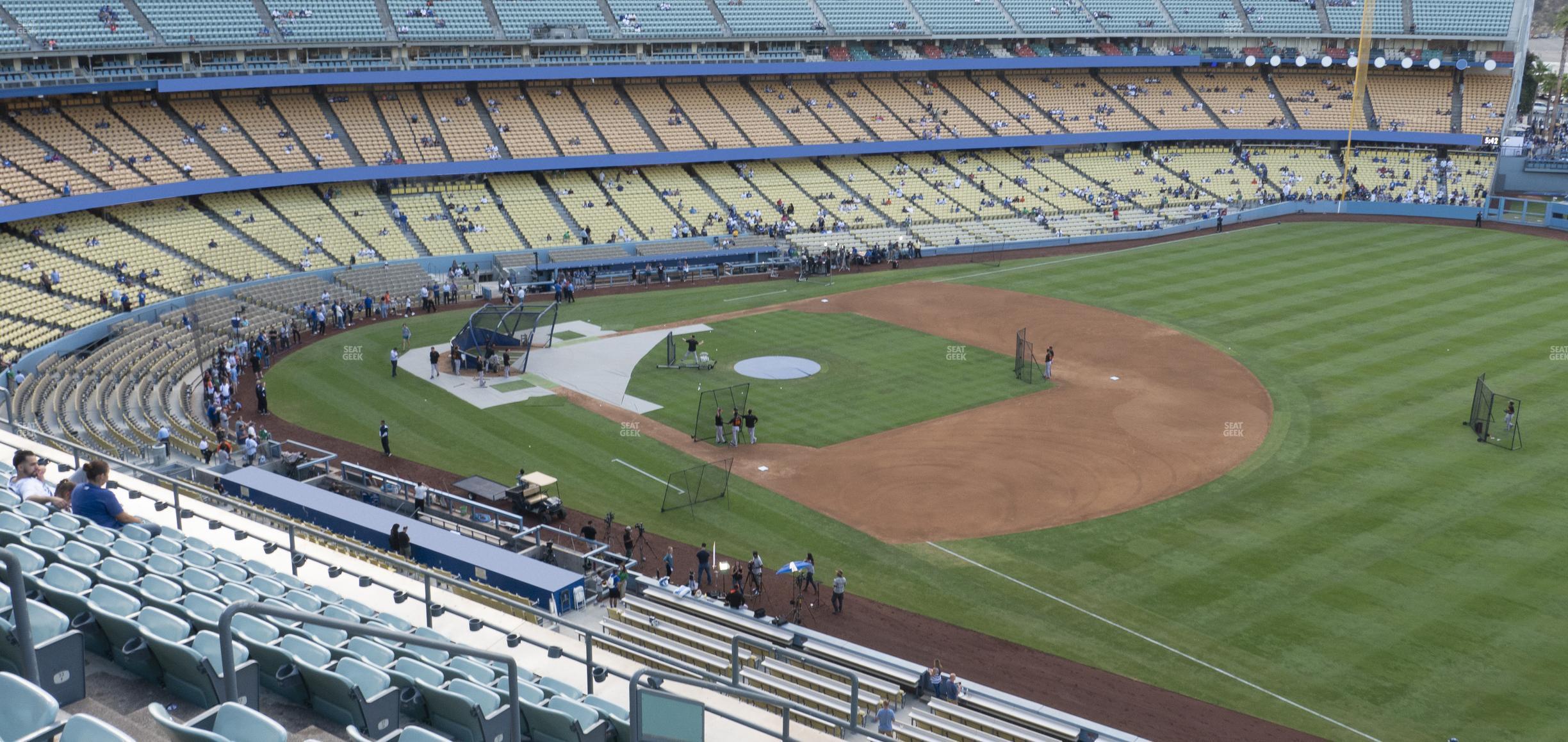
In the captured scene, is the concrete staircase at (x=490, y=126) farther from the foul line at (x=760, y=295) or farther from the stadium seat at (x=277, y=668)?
the stadium seat at (x=277, y=668)

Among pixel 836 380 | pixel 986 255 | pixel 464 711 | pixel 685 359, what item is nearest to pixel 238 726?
pixel 464 711

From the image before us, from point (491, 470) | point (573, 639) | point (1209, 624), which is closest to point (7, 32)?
point (491, 470)

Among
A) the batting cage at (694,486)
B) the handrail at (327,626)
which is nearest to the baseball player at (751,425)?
the batting cage at (694,486)

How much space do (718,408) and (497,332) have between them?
10.6 meters

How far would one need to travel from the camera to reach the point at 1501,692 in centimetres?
2227

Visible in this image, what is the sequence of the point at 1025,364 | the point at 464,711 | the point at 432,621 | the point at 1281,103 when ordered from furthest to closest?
1. the point at 1281,103
2. the point at 1025,364
3. the point at 432,621
4. the point at 464,711

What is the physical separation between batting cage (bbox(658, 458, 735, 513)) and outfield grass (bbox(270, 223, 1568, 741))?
20.7 inches

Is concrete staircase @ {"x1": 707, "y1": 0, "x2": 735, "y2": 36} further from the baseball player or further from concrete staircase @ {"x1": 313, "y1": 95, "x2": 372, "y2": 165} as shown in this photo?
the baseball player

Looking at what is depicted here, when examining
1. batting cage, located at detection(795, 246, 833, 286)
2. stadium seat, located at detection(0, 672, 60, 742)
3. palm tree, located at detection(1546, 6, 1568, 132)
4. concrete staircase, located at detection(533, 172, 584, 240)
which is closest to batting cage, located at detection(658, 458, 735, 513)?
stadium seat, located at detection(0, 672, 60, 742)

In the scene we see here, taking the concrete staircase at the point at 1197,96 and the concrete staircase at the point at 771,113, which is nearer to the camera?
the concrete staircase at the point at 771,113

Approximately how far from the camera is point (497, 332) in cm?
4412

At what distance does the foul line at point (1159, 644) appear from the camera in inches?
851

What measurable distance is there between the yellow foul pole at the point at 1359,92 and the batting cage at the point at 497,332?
5249 centimetres

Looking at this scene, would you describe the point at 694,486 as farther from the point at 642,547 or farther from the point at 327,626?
the point at 327,626
